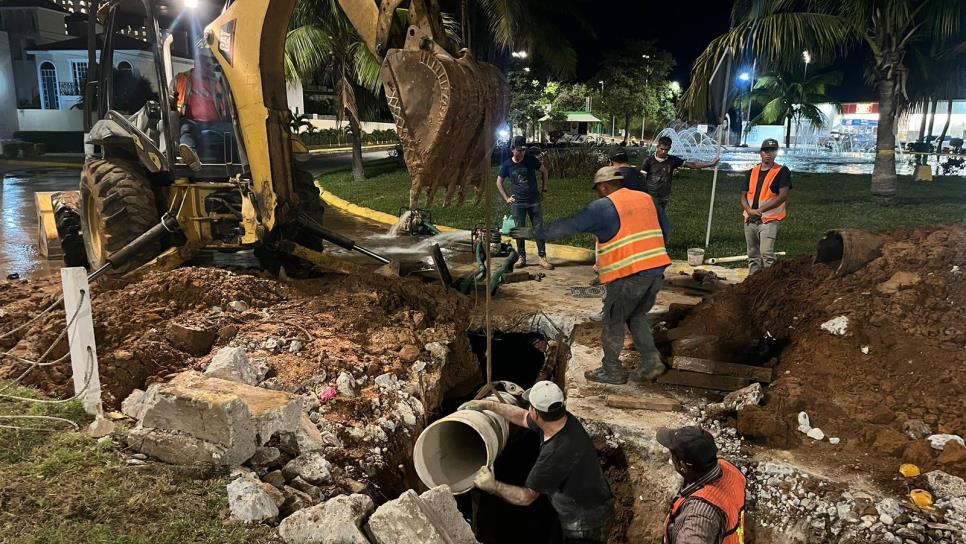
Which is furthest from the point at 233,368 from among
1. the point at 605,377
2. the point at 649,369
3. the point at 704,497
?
the point at 704,497

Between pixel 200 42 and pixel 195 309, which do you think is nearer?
pixel 195 309

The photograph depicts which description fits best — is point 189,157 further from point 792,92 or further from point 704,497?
point 792,92

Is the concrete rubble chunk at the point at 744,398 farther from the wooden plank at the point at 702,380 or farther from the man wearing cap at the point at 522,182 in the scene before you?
the man wearing cap at the point at 522,182

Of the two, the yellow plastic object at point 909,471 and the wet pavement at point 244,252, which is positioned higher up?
the wet pavement at point 244,252

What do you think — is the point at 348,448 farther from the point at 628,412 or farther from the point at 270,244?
the point at 270,244

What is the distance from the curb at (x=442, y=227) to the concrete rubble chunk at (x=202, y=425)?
249 inches

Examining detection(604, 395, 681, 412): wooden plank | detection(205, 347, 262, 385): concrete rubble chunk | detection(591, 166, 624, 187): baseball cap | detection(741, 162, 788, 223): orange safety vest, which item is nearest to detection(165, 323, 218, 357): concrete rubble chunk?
detection(205, 347, 262, 385): concrete rubble chunk

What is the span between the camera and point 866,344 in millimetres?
5129

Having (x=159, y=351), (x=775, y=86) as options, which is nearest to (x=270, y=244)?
(x=159, y=351)

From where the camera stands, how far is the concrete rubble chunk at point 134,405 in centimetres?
432

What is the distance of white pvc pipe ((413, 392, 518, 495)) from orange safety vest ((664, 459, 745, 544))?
Answer: 160 cm

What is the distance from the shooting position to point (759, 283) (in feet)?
21.1

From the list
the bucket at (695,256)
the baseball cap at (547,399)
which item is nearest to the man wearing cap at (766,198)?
the bucket at (695,256)

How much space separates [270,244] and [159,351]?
1.80 meters
